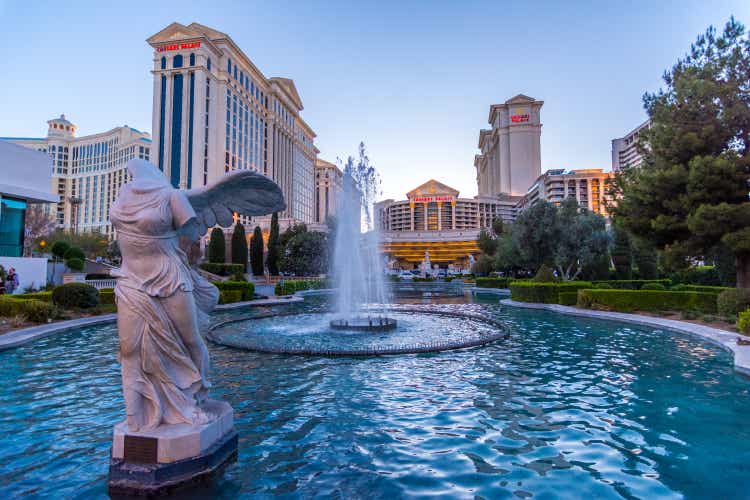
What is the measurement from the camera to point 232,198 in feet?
15.7

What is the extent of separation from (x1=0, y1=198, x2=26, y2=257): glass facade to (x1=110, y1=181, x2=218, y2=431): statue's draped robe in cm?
2797

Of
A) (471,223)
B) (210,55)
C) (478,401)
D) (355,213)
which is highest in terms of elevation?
(210,55)

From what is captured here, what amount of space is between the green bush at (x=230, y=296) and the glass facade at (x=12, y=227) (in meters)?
13.6

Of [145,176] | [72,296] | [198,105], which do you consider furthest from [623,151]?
[145,176]

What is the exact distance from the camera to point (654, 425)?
5.35 metres

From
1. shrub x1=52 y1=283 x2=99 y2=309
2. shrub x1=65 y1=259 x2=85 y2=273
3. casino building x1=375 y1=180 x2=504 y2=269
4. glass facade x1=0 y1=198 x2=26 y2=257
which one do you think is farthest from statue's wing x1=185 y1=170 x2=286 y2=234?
casino building x1=375 y1=180 x2=504 y2=269

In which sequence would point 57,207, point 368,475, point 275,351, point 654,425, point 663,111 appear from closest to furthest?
point 368,475, point 654,425, point 275,351, point 663,111, point 57,207

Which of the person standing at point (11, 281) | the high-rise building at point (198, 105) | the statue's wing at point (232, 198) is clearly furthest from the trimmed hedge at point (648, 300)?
the high-rise building at point (198, 105)

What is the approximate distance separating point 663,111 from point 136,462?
2162 cm

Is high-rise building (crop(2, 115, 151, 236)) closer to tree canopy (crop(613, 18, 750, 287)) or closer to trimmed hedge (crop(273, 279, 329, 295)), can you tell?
trimmed hedge (crop(273, 279, 329, 295))

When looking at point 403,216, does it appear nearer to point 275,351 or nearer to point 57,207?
point 57,207

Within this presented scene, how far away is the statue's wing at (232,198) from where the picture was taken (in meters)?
4.44

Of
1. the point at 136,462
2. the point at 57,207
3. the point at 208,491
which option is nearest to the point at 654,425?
the point at 208,491

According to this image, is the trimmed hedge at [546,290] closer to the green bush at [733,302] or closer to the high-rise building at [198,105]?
the green bush at [733,302]
